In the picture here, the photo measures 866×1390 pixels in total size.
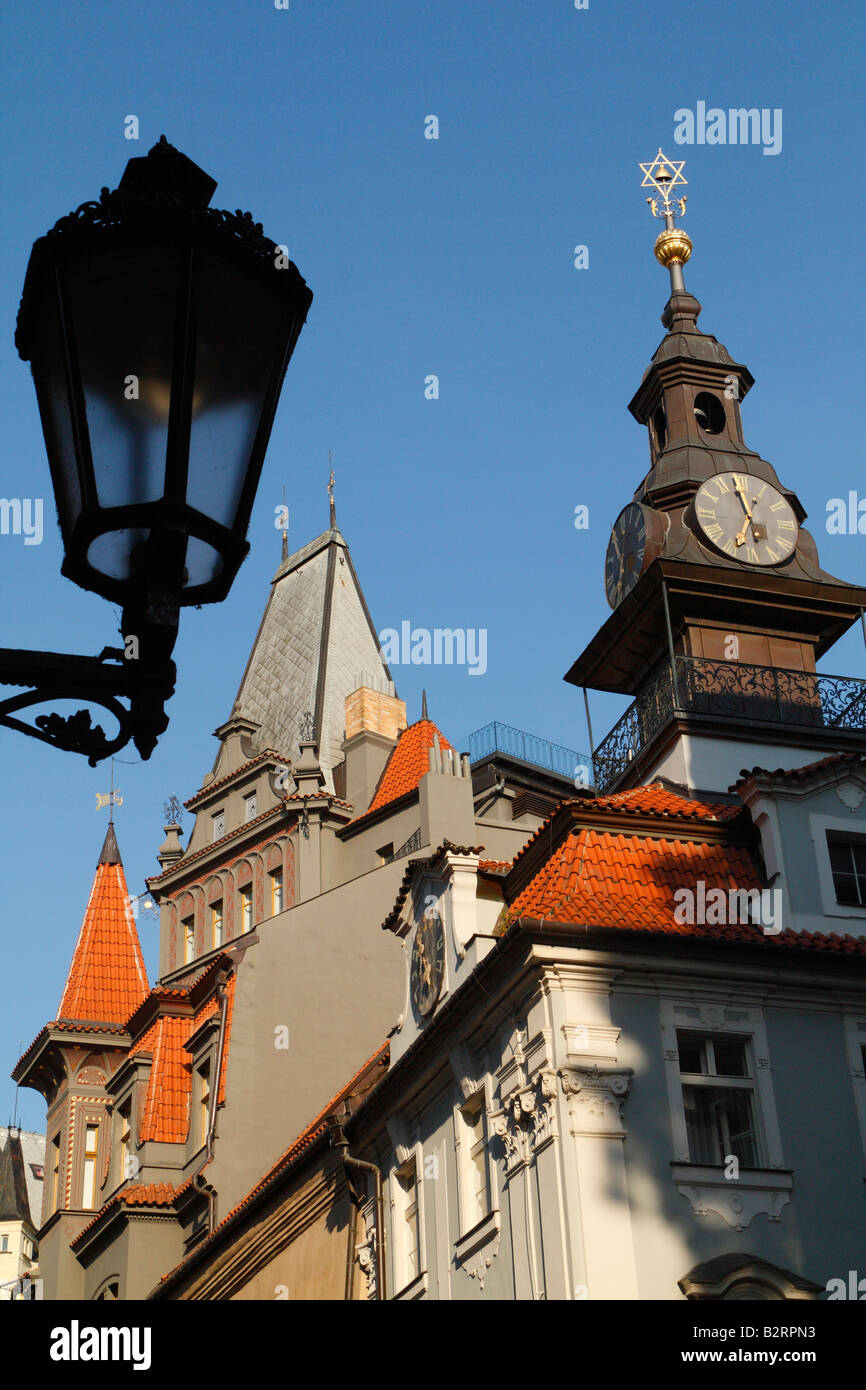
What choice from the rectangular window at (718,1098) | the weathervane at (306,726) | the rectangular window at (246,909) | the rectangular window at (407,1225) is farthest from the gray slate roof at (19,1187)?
the rectangular window at (718,1098)

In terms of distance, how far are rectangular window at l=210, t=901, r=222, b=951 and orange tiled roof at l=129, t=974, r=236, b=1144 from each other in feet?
22.5

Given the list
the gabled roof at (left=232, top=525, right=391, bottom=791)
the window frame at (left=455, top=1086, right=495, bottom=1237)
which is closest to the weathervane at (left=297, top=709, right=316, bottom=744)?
the gabled roof at (left=232, top=525, right=391, bottom=791)

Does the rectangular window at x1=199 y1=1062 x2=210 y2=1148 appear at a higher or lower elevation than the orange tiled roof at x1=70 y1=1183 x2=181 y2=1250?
higher

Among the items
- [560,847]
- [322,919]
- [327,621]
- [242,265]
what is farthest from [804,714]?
[327,621]

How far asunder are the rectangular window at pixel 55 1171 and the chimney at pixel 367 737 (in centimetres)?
1107

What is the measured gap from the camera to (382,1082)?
23.6 m

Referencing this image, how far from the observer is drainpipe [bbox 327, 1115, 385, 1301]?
919 inches

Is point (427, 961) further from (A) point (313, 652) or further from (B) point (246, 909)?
(A) point (313, 652)

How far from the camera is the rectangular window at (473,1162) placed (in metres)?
20.6

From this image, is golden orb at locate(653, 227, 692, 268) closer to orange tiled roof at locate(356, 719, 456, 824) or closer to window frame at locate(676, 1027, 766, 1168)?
orange tiled roof at locate(356, 719, 456, 824)

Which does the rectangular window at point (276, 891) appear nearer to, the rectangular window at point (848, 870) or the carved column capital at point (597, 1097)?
the rectangular window at point (848, 870)
